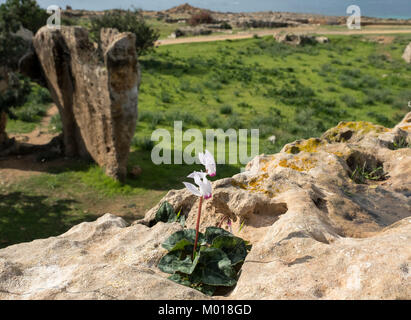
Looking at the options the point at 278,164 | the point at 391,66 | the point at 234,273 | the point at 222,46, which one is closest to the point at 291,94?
the point at 391,66

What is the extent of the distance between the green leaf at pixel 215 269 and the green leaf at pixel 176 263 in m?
0.06

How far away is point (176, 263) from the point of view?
2.02 metres

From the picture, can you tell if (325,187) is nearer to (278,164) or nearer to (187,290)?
(278,164)

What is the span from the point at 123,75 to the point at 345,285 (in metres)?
7.33

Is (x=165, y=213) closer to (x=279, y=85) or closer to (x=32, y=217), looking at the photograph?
(x=32, y=217)

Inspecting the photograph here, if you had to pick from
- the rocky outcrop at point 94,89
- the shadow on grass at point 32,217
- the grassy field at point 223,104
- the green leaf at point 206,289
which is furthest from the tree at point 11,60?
the green leaf at point 206,289

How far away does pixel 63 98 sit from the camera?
32.3ft

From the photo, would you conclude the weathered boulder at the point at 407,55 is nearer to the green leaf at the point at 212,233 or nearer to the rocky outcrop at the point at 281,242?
the rocky outcrop at the point at 281,242

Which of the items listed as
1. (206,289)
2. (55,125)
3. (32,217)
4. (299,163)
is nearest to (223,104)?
(55,125)

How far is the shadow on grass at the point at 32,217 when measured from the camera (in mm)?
6953

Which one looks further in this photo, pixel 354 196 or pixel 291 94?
pixel 291 94

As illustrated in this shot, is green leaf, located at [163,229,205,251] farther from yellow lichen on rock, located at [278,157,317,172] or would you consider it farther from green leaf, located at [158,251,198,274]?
yellow lichen on rock, located at [278,157,317,172]

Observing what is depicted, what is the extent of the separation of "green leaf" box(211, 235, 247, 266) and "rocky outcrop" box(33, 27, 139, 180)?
21.8 ft

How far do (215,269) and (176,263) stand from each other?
231mm
